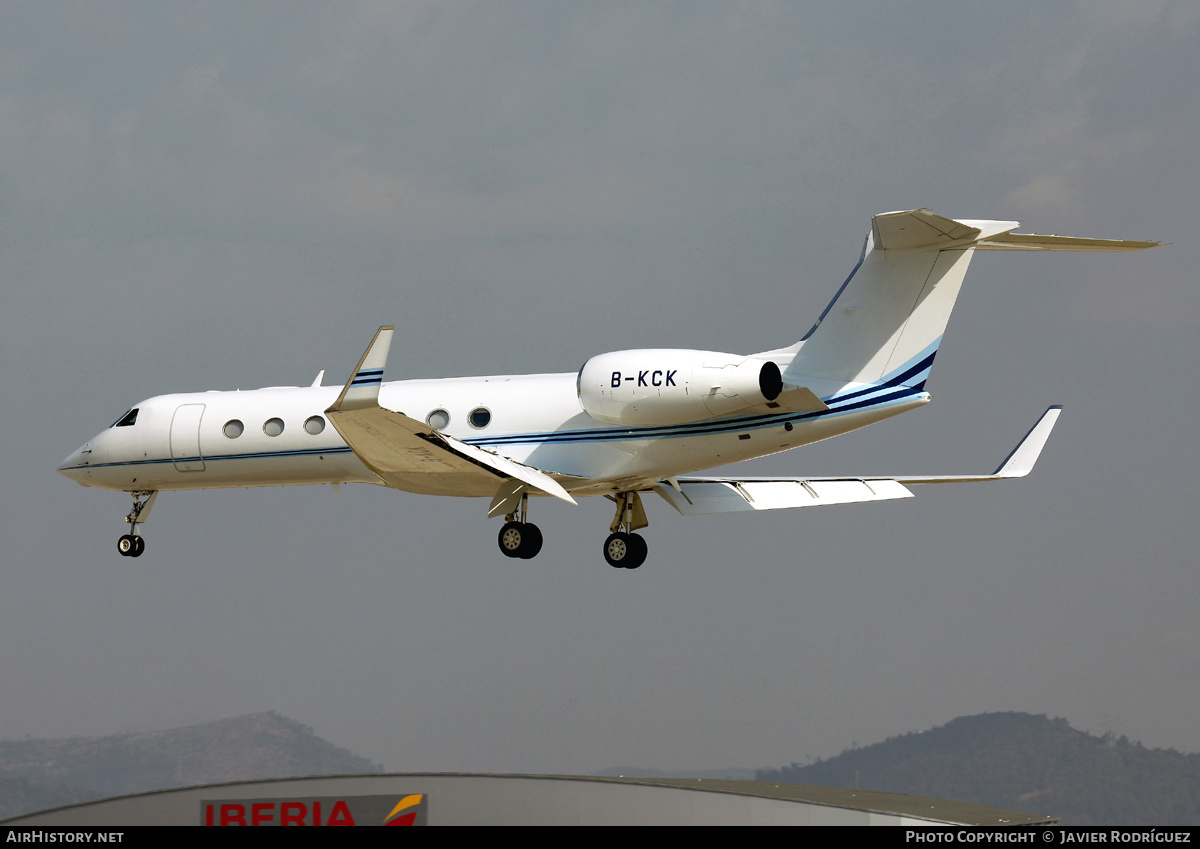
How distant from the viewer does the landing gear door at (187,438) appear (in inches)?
914

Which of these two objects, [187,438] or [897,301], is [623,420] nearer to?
[897,301]

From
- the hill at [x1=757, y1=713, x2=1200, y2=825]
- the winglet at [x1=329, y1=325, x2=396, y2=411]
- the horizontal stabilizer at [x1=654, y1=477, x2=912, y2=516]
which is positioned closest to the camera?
the winglet at [x1=329, y1=325, x2=396, y2=411]

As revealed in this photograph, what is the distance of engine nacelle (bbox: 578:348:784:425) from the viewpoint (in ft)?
61.8

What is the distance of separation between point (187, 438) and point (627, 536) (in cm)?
711

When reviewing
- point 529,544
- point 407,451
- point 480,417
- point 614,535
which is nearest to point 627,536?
point 614,535

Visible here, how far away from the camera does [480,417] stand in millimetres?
21375

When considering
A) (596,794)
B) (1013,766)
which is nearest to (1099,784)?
(1013,766)

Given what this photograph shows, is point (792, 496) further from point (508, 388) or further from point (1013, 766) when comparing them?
point (1013, 766)

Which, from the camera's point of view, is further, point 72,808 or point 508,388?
point 508,388

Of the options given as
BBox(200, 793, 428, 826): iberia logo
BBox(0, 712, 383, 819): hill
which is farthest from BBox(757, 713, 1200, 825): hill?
BBox(200, 793, 428, 826): iberia logo

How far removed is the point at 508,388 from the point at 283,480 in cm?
408

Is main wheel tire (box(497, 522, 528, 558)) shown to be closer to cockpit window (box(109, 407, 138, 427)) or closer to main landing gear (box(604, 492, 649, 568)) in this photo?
main landing gear (box(604, 492, 649, 568))
